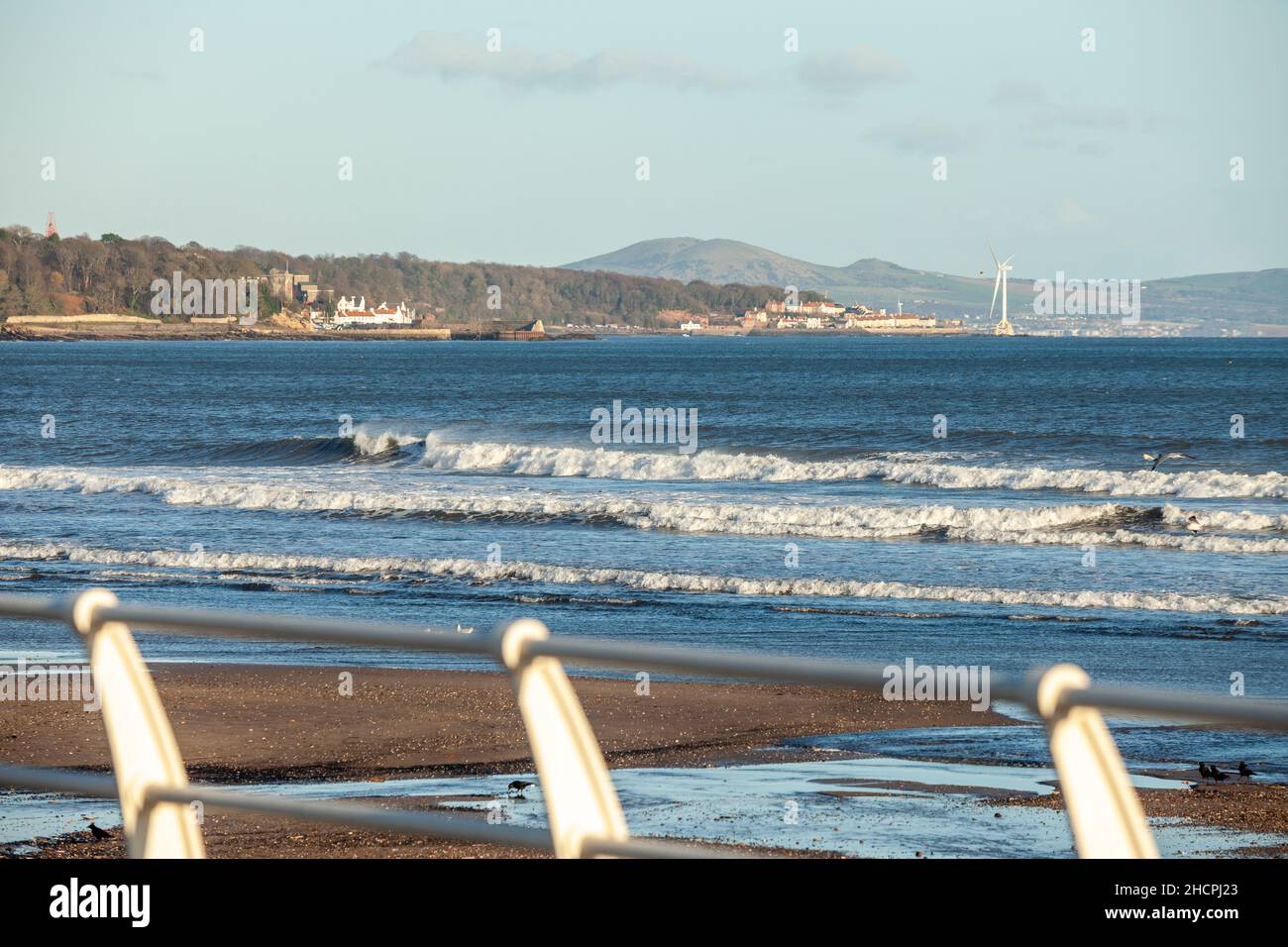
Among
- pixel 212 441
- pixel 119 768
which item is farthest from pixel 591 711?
pixel 212 441

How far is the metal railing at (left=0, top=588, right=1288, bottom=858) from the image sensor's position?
7.27 ft

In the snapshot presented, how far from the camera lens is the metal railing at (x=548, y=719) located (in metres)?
2.21

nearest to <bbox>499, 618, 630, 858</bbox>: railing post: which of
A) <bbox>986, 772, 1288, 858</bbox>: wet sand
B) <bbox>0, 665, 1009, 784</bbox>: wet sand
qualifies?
<bbox>986, 772, 1288, 858</bbox>: wet sand

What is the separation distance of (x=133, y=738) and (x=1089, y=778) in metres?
1.83

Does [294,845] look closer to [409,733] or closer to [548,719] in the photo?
[409,733]

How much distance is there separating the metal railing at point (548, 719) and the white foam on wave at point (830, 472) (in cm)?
3027

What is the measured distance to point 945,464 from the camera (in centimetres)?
3956

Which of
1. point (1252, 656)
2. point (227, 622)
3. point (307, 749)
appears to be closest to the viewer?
point (227, 622)

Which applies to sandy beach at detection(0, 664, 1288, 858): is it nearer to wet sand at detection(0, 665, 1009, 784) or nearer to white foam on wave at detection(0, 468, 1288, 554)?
wet sand at detection(0, 665, 1009, 784)

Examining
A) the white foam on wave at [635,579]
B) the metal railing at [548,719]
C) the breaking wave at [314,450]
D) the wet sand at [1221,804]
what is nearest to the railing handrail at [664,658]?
the metal railing at [548,719]

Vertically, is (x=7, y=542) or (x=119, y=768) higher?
(x=119, y=768)

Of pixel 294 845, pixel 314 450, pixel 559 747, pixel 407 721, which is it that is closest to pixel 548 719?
pixel 559 747
